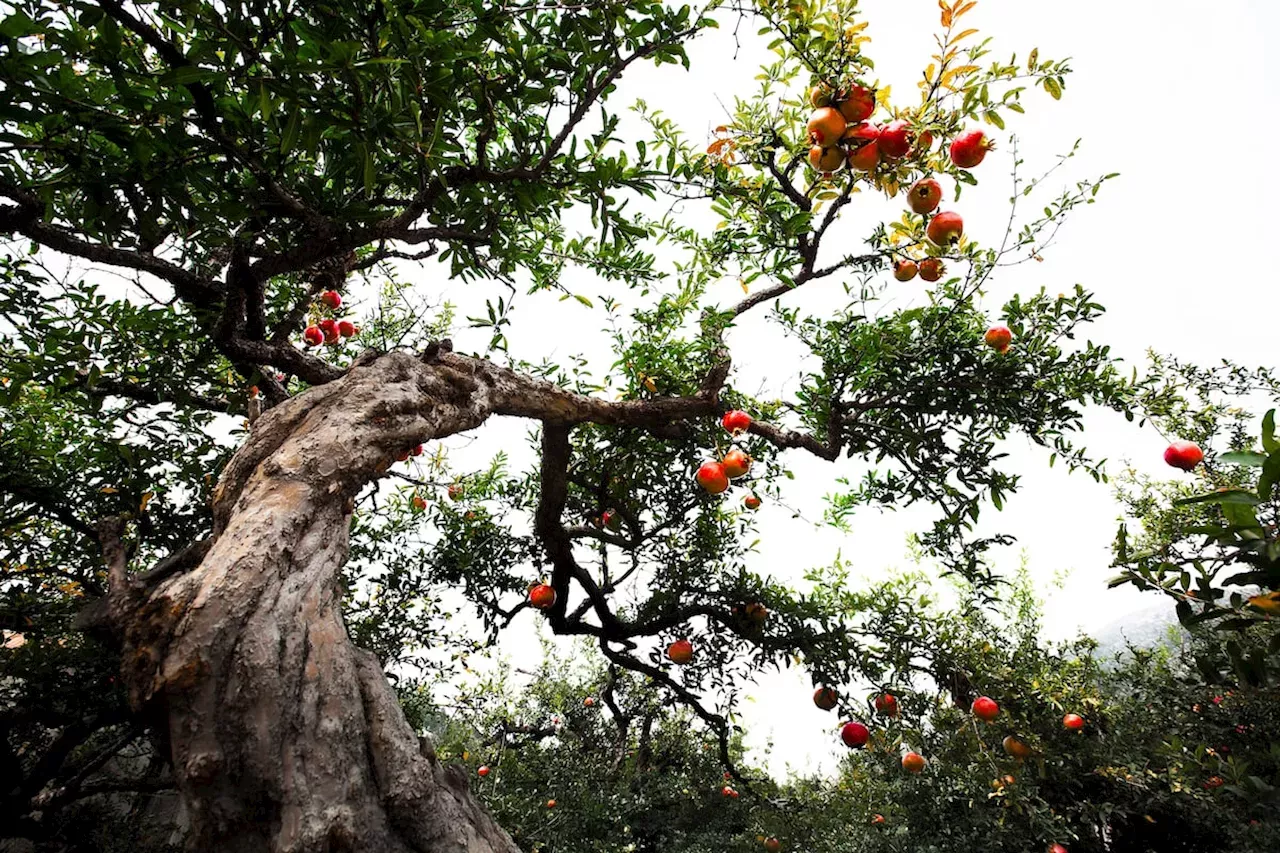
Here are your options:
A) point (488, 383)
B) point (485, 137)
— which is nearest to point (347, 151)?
point (485, 137)

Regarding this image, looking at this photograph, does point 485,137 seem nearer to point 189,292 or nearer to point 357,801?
point 189,292

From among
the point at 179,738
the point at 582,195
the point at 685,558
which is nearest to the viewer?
the point at 179,738

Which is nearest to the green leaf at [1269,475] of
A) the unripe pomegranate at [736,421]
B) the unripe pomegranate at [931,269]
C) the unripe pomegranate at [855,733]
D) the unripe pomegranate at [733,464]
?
the unripe pomegranate at [733,464]

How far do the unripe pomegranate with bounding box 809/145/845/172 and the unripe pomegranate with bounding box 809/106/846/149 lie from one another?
6cm

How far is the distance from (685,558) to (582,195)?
3.09 metres

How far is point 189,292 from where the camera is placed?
2.50 metres

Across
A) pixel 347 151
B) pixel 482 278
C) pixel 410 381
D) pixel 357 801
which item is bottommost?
pixel 357 801

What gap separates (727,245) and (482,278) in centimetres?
142

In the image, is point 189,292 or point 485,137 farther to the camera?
point 189,292

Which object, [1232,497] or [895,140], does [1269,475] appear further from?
[895,140]

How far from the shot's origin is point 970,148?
2.18 meters

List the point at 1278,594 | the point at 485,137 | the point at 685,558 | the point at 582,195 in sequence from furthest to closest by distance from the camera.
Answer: the point at 685,558 < the point at 582,195 < the point at 485,137 < the point at 1278,594

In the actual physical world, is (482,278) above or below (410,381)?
above

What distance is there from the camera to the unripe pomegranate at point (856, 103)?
6.51 feet
